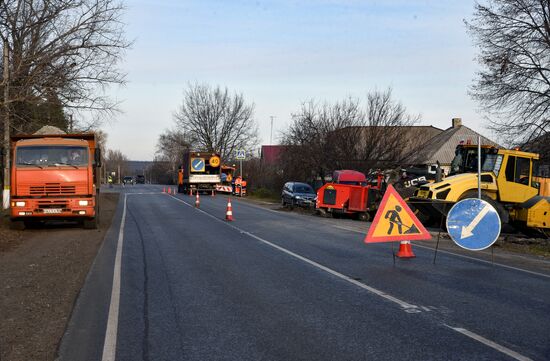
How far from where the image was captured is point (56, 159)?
701 inches

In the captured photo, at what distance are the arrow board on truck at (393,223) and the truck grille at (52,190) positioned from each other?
33.3 feet

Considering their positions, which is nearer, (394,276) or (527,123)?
(394,276)

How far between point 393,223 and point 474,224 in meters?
1.60

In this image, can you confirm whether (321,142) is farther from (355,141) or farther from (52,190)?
(52,190)

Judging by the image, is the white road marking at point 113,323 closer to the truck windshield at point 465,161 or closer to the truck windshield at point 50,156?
the truck windshield at point 50,156

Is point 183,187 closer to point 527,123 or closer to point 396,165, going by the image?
point 396,165

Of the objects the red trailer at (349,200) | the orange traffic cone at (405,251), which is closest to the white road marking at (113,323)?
the orange traffic cone at (405,251)

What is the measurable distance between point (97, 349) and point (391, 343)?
2.90 m

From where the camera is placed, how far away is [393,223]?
1155cm

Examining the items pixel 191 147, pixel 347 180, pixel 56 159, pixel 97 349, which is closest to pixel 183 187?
pixel 191 147

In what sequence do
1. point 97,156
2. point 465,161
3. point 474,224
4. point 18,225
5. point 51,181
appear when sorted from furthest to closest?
point 465,161, point 97,156, point 18,225, point 51,181, point 474,224

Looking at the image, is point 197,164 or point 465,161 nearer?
point 465,161

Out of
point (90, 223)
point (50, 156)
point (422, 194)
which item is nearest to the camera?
point (50, 156)

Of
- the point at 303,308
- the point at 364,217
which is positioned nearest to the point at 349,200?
the point at 364,217
